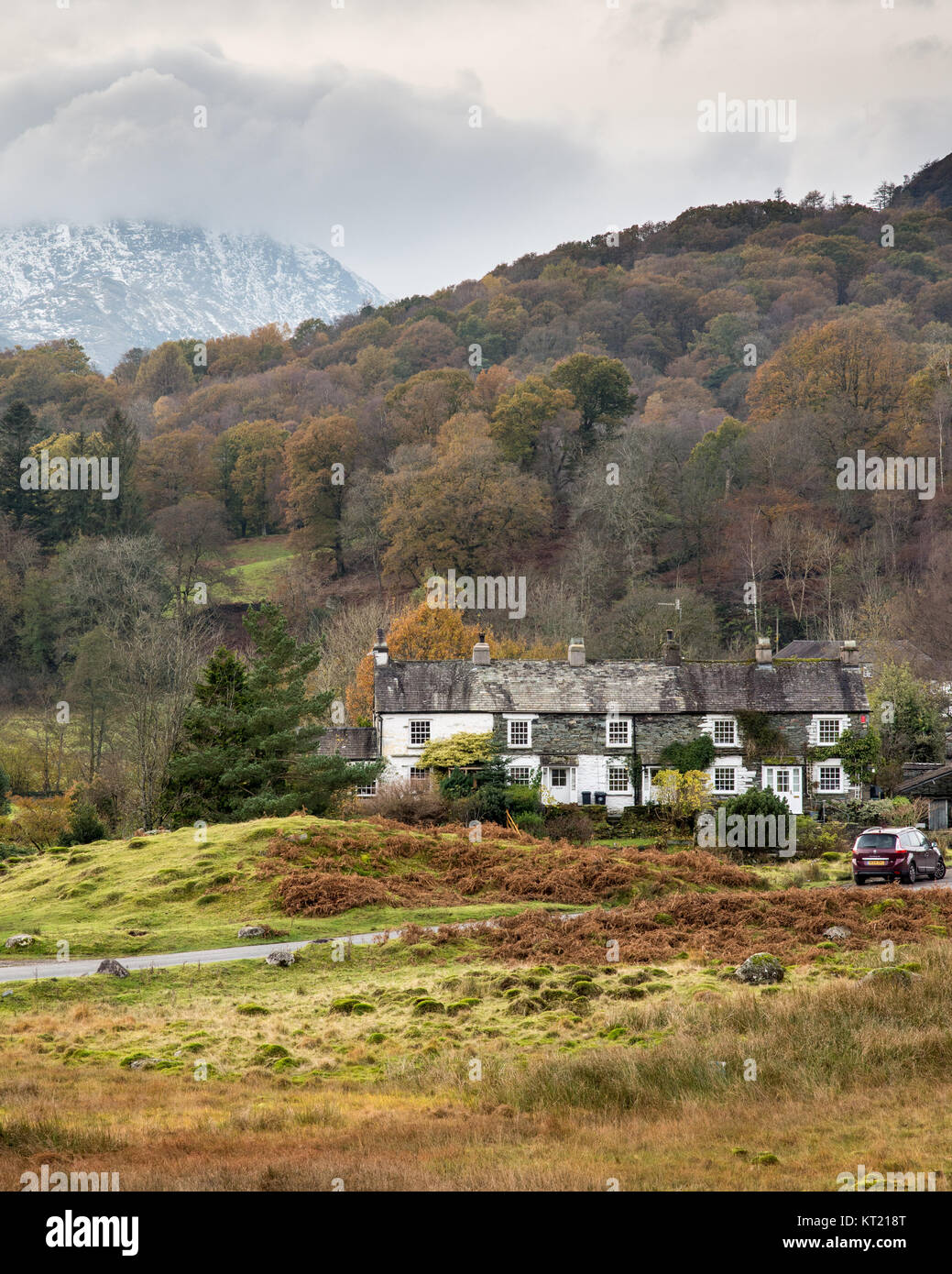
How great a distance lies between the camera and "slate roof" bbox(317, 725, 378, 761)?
2060 inches

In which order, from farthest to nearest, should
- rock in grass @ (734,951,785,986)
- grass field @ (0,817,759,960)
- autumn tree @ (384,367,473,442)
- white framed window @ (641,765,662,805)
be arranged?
autumn tree @ (384,367,473,442), white framed window @ (641,765,662,805), grass field @ (0,817,759,960), rock in grass @ (734,951,785,986)

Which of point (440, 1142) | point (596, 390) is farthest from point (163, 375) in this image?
point (440, 1142)

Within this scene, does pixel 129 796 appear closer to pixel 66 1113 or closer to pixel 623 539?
pixel 66 1113

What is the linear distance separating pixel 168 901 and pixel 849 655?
3339cm

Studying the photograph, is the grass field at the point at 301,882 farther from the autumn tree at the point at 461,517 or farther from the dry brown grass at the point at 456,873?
the autumn tree at the point at 461,517

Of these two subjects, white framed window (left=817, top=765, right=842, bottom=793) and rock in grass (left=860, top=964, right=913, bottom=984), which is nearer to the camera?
rock in grass (left=860, top=964, right=913, bottom=984)

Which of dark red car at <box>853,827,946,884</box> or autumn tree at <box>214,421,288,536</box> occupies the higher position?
autumn tree at <box>214,421,288,536</box>

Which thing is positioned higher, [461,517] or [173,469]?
[173,469]

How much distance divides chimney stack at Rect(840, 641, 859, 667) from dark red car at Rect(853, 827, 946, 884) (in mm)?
19036

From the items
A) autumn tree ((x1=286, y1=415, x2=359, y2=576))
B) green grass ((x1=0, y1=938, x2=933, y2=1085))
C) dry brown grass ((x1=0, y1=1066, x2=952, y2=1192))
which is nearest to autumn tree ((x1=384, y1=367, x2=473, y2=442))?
autumn tree ((x1=286, y1=415, x2=359, y2=576))

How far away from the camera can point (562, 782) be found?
51875mm

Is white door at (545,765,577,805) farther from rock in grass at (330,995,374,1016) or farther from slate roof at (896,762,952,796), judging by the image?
rock in grass at (330,995,374,1016)

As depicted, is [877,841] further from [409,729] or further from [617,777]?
[409,729]
